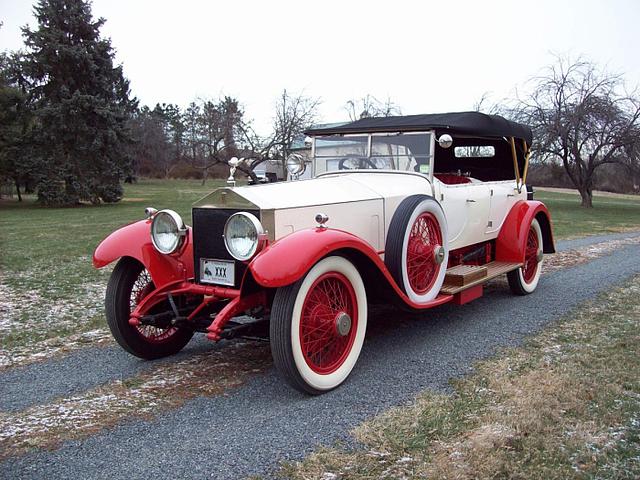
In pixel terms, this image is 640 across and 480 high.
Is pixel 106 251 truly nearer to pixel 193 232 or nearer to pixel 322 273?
pixel 193 232

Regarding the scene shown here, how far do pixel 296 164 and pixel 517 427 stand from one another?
11.2 feet

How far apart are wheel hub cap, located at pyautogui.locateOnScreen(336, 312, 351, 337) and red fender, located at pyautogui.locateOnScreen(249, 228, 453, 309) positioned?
1.47ft

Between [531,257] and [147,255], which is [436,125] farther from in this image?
[147,255]

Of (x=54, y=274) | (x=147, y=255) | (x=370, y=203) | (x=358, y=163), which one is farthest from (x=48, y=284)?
(x=370, y=203)

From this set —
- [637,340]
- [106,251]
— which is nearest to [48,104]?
[106,251]

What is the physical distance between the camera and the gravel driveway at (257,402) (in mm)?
2771

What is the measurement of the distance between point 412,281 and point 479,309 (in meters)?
1.70

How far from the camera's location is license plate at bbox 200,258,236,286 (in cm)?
387

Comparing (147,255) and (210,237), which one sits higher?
(210,237)

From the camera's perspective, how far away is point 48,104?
82.3 ft

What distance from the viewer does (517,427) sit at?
120 inches

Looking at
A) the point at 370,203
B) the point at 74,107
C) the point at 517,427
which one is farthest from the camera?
the point at 74,107

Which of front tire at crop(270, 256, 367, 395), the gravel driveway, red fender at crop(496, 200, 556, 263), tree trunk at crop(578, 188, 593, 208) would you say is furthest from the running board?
tree trunk at crop(578, 188, 593, 208)

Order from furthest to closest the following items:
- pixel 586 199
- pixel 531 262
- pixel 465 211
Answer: pixel 586 199 < pixel 531 262 < pixel 465 211
